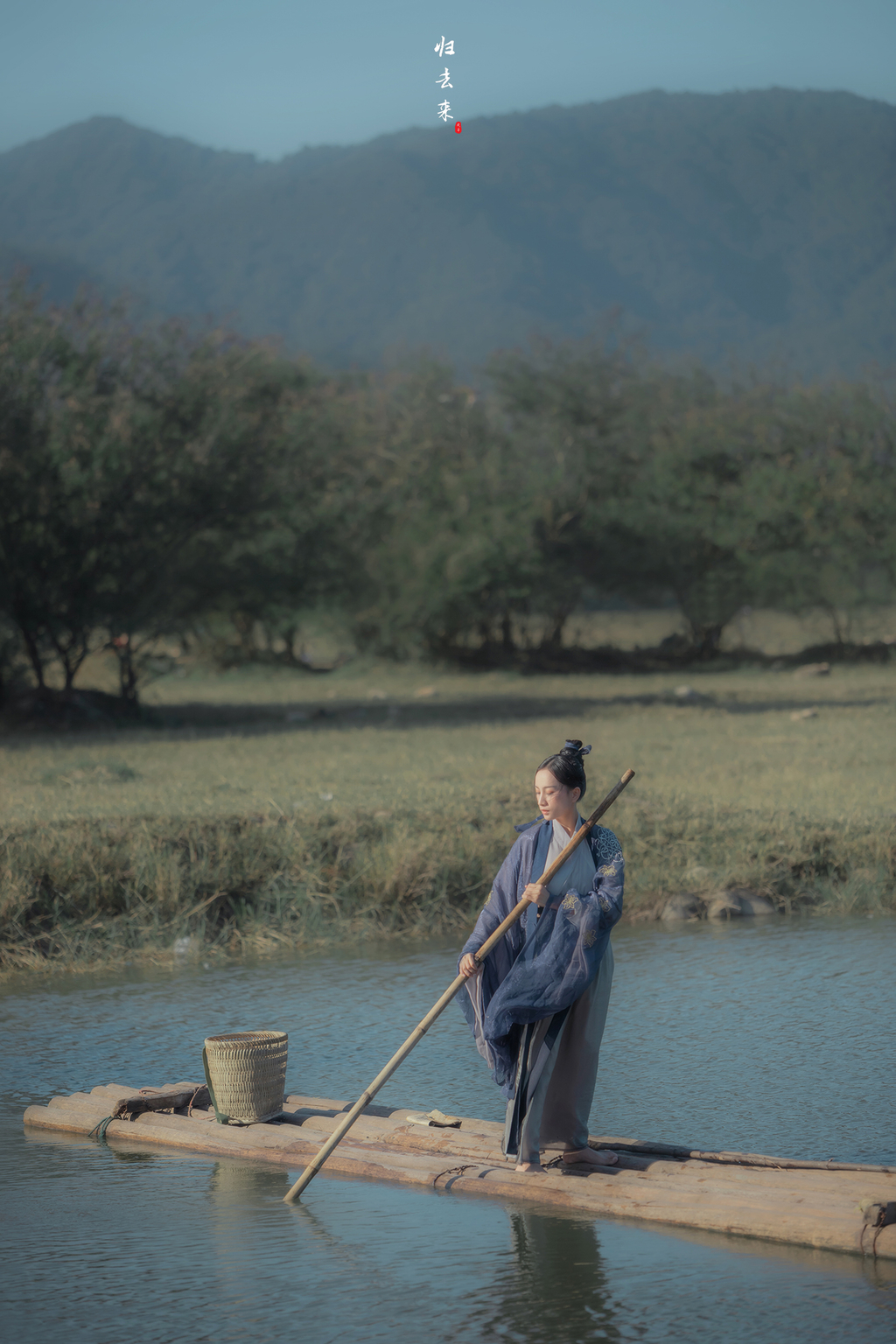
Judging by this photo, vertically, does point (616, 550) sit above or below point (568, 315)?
below

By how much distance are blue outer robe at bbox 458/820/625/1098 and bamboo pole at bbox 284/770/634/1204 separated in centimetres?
8

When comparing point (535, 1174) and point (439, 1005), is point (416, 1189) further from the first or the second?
point (439, 1005)

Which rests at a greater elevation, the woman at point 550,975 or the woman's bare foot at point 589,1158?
the woman at point 550,975

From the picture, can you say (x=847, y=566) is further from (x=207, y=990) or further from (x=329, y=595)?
(x=207, y=990)

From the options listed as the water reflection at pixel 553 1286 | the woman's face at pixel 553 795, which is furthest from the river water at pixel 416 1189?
the woman's face at pixel 553 795

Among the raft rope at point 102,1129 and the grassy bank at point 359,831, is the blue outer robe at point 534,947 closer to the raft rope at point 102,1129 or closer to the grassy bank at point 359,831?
the raft rope at point 102,1129

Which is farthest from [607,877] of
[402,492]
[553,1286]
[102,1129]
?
[402,492]

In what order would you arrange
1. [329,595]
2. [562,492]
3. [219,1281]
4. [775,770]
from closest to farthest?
1. [219,1281]
2. [775,770]
3. [329,595]
4. [562,492]

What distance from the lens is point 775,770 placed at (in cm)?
1498

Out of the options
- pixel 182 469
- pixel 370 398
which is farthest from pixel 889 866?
pixel 370 398

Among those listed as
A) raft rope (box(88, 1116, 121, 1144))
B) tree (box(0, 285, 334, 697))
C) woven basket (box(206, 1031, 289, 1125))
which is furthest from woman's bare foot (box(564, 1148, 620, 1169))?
tree (box(0, 285, 334, 697))

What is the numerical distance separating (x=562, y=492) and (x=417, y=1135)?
30424mm

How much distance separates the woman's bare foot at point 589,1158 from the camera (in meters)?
5.48

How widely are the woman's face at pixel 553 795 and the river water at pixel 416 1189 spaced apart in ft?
4.46
